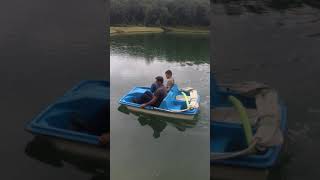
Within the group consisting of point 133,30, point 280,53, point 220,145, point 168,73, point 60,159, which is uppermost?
point 133,30

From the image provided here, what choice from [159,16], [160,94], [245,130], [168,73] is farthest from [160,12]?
[245,130]

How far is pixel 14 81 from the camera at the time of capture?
245 centimetres

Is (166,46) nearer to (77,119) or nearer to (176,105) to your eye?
(176,105)

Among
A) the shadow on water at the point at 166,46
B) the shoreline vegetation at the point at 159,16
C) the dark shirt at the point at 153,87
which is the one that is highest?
the shoreline vegetation at the point at 159,16

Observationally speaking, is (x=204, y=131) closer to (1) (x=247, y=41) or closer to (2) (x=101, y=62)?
(1) (x=247, y=41)

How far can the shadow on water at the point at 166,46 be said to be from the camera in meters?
2.32

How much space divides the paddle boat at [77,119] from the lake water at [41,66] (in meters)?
0.05

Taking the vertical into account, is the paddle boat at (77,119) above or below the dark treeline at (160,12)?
below

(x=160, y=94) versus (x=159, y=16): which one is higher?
(x=159, y=16)

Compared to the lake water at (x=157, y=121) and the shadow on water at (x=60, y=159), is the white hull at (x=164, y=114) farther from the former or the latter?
the shadow on water at (x=60, y=159)

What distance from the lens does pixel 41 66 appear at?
2.42 meters

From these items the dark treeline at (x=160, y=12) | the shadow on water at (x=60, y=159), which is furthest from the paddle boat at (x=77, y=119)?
the dark treeline at (x=160, y=12)

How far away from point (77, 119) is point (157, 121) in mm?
484

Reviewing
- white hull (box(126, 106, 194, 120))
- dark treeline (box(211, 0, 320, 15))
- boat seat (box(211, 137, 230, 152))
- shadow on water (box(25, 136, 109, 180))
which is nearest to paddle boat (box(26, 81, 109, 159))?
shadow on water (box(25, 136, 109, 180))
